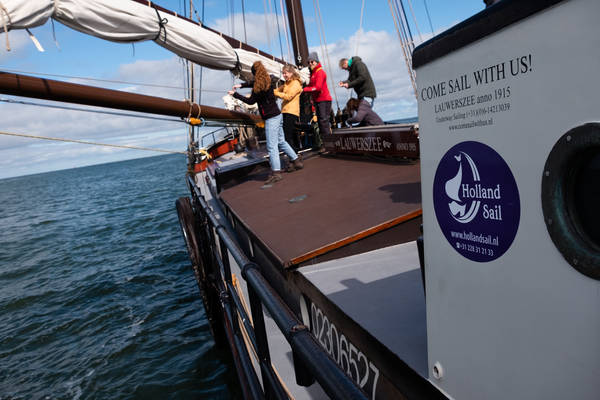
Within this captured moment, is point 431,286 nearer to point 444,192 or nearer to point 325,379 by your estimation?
point 444,192

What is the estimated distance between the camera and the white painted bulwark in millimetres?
848

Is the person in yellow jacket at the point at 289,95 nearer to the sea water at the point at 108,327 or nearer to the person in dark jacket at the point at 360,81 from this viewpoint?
the person in dark jacket at the point at 360,81

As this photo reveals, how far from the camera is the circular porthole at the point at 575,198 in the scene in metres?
0.83

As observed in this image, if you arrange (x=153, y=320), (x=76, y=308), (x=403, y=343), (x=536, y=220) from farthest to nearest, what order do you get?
(x=76, y=308)
(x=153, y=320)
(x=403, y=343)
(x=536, y=220)

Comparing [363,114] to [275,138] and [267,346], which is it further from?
[267,346]

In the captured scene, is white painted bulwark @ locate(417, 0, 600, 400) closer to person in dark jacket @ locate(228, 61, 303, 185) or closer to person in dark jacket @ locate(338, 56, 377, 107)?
person in dark jacket @ locate(228, 61, 303, 185)

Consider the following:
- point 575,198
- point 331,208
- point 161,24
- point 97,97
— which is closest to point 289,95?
point 161,24

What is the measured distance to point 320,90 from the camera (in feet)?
24.1

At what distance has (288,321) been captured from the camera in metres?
1.27

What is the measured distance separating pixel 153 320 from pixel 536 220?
8317mm

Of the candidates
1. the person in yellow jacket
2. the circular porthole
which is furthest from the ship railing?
the person in yellow jacket

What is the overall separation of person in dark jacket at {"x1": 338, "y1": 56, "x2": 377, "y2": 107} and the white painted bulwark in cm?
606

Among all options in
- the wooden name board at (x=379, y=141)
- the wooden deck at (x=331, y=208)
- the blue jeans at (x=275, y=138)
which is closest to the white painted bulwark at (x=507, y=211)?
the wooden deck at (x=331, y=208)

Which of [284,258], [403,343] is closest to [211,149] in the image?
[284,258]
